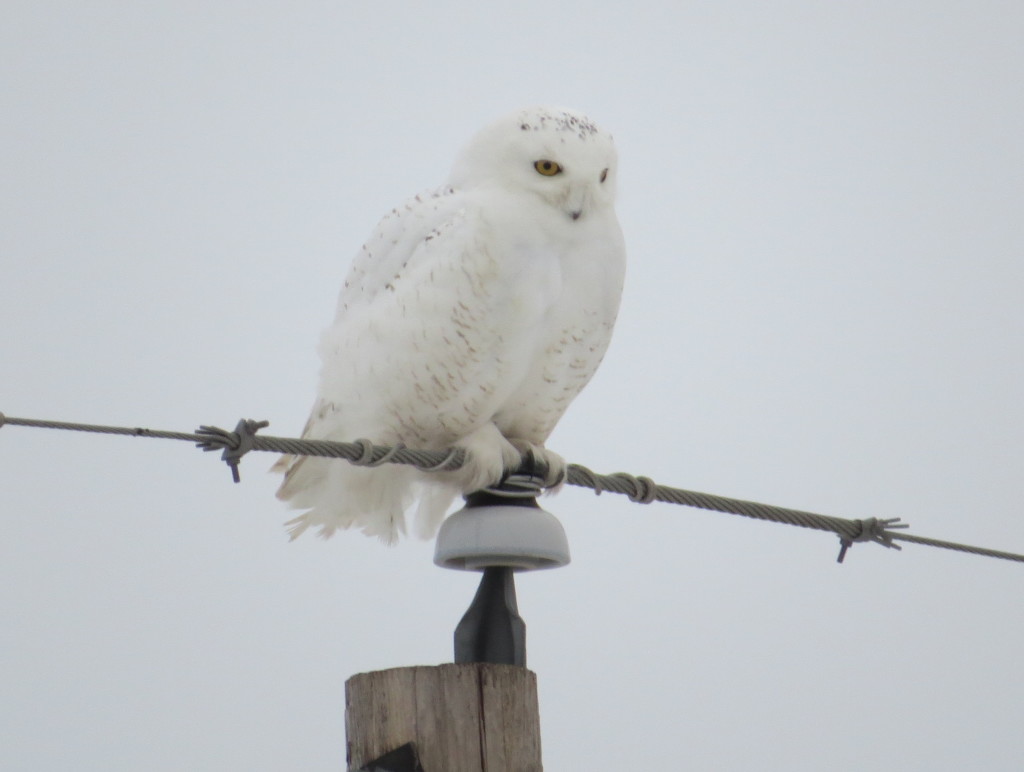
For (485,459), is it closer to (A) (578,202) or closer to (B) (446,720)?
(A) (578,202)

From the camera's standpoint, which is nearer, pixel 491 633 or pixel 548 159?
pixel 491 633

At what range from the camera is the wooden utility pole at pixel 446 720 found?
2.74 metres

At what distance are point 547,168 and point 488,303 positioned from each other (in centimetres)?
42

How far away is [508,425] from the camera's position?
3.99 metres

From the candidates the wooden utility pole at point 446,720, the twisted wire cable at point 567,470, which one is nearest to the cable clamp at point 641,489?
the twisted wire cable at point 567,470

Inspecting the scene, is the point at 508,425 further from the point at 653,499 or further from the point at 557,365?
the point at 653,499

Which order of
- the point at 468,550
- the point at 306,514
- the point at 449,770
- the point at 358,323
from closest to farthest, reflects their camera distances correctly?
the point at 449,770
the point at 468,550
the point at 358,323
the point at 306,514

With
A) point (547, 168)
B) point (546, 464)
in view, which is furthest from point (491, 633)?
point (547, 168)

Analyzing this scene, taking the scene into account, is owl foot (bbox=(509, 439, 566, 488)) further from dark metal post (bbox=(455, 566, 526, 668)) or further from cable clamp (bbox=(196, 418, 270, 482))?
cable clamp (bbox=(196, 418, 270, 482))

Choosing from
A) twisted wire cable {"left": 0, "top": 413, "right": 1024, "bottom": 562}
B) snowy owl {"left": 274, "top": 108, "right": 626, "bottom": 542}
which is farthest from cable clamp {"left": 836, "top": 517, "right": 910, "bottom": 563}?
snowy owl {"left": 274, "top": 108, "right": 626, "bottom": 542}

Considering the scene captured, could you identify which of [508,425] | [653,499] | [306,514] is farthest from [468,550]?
[306,514]

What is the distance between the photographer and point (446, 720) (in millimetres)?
2752

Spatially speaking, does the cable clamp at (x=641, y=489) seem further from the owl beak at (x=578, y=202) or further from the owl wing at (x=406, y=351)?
the owl beak at (x=578, y=202)

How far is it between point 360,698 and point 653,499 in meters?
0.91
